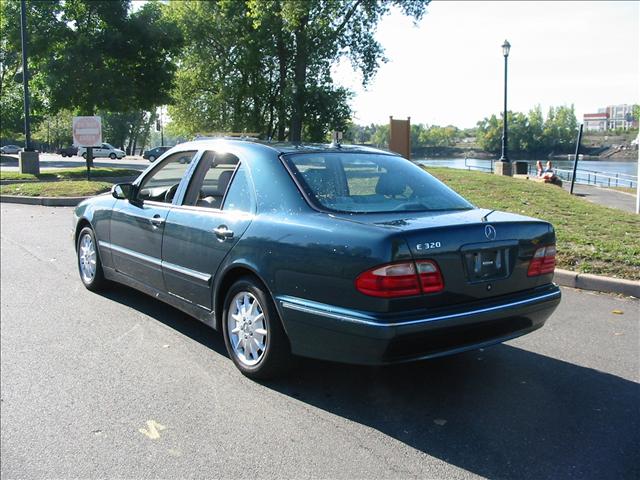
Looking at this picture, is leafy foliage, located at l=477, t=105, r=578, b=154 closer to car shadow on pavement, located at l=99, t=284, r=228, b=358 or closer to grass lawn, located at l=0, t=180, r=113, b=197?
grass lawn, located at l=0, t=180, r=113, b=197

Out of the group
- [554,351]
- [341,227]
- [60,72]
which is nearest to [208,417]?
[341,227]

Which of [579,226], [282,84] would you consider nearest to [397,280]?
[579,226]

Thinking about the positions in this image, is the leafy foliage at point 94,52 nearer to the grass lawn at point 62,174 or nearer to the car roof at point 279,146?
the grass lawn at point 62,174

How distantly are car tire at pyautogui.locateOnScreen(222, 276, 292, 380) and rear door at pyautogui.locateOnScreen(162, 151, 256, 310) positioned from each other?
26 cm

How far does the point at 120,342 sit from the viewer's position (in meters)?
4.85

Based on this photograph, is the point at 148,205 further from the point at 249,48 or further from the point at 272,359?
the point at 249,48

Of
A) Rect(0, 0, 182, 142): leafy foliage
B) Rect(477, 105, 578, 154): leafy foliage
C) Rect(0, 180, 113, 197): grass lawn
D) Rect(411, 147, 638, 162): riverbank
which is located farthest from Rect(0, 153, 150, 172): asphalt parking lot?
Rect(477, 105, 578, 154): leafy foliage

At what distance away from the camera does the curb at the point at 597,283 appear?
20.9 feet

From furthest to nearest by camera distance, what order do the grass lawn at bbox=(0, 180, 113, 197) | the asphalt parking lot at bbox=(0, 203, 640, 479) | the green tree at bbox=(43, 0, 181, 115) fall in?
the green tree at bbox=(43, 0, 181, 115), the grass lawn at bbox=(0, 180, 113, 197), the asphalt parking lot at bbox=(0, 203, 640, 479)

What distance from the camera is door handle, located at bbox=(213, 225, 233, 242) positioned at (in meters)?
4.16

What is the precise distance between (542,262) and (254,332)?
196 cm

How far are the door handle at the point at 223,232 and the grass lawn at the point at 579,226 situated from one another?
4532mm

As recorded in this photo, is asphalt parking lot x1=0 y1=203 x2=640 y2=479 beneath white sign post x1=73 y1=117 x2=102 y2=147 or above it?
beneath

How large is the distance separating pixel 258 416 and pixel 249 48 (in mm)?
33488
